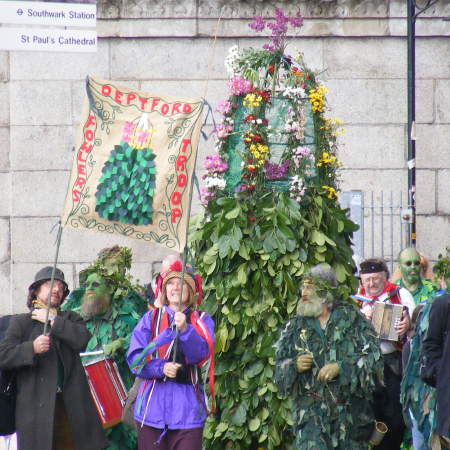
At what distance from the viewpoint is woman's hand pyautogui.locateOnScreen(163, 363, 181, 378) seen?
732 centimetres

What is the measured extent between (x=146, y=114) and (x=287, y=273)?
1.57 metres

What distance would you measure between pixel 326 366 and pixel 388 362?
1.34 m

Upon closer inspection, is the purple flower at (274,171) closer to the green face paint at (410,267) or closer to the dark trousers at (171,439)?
the green face paint at (410,267)

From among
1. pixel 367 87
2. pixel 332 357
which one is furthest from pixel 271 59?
pixel 367 87

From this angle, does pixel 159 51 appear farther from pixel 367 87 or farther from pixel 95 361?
pixel 95 361

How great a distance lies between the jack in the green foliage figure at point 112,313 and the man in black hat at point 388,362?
5.84ft

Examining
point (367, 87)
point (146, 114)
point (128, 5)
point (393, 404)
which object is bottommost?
point (393, 404)

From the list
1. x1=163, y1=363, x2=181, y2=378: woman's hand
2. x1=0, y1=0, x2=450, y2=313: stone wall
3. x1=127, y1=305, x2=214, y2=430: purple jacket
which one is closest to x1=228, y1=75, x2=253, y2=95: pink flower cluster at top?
x1=127, y1=305, x2=214, y2=430: purple jacket

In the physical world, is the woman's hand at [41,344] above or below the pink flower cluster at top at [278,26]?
below

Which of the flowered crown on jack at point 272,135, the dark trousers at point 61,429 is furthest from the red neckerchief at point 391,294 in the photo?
the dark trousers at point 61,429

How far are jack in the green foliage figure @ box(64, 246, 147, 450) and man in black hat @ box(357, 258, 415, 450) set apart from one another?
178cm

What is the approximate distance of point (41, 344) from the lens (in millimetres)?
7617

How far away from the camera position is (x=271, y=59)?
8.84m

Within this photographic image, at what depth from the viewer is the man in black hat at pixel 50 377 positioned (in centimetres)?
776
